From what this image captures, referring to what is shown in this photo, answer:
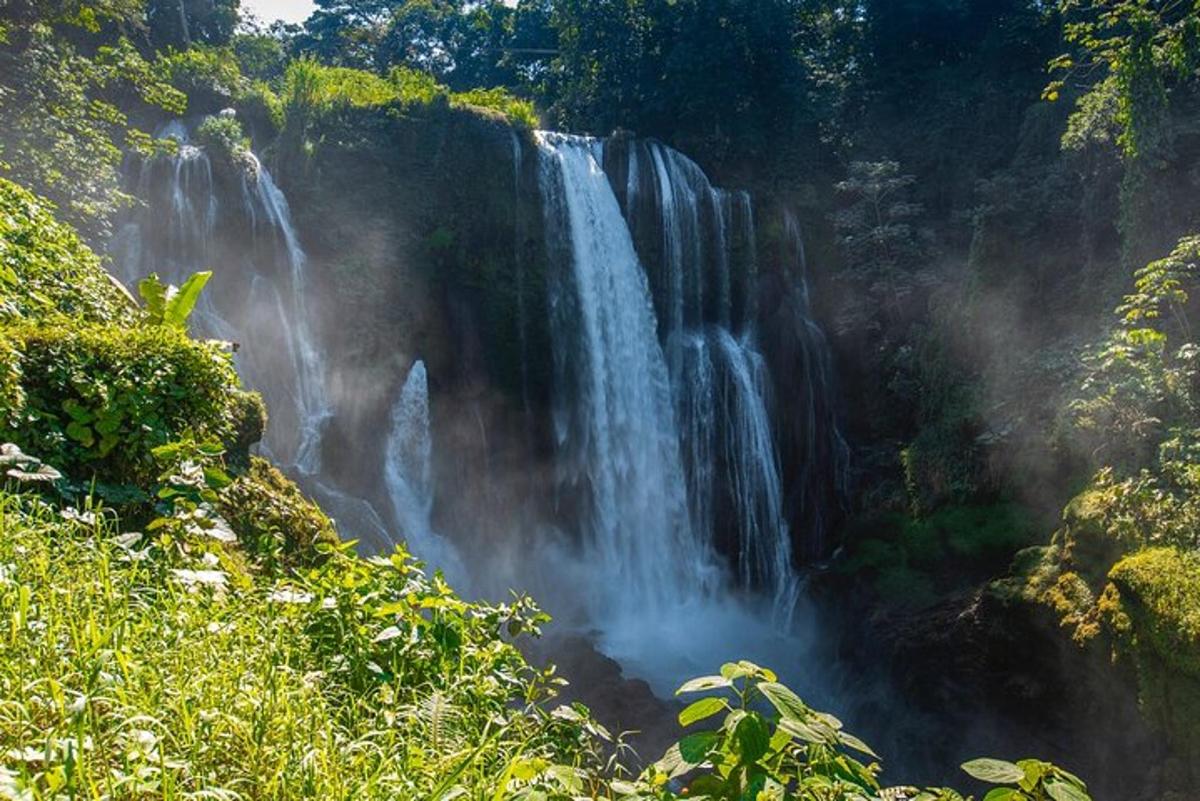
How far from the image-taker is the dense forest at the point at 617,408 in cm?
249

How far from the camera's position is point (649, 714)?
10.1 m

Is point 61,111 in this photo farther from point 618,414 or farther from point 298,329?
point 618,414

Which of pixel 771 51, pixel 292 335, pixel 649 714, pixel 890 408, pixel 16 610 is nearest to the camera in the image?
pixel 16 610

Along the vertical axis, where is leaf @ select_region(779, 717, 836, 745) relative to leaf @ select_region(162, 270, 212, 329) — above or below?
below

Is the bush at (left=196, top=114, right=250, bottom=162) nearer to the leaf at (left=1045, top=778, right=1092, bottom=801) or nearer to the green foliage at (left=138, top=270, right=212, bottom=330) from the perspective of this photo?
the green foliage at (left=138, top=270, right=212, bottom=330)

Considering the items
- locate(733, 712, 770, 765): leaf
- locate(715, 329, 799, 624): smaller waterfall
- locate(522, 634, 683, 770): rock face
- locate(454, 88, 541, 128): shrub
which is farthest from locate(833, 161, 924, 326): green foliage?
locate(733, 712, 770, 765): leaf

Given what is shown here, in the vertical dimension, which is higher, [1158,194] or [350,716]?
[1158,194]

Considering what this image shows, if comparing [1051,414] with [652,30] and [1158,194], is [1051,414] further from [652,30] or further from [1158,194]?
[652,30]

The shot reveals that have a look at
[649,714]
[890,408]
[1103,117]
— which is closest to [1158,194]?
[1103,117]

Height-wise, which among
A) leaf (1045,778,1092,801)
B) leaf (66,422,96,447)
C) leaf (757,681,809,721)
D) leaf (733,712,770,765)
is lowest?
leaf (1045,778,1092,801)

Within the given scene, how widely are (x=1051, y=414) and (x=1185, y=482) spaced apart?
12.0 feet

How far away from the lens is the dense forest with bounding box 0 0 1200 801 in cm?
249

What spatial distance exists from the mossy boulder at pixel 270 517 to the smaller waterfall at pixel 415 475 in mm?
8442

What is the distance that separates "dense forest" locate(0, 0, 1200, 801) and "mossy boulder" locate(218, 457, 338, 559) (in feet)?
0.12
